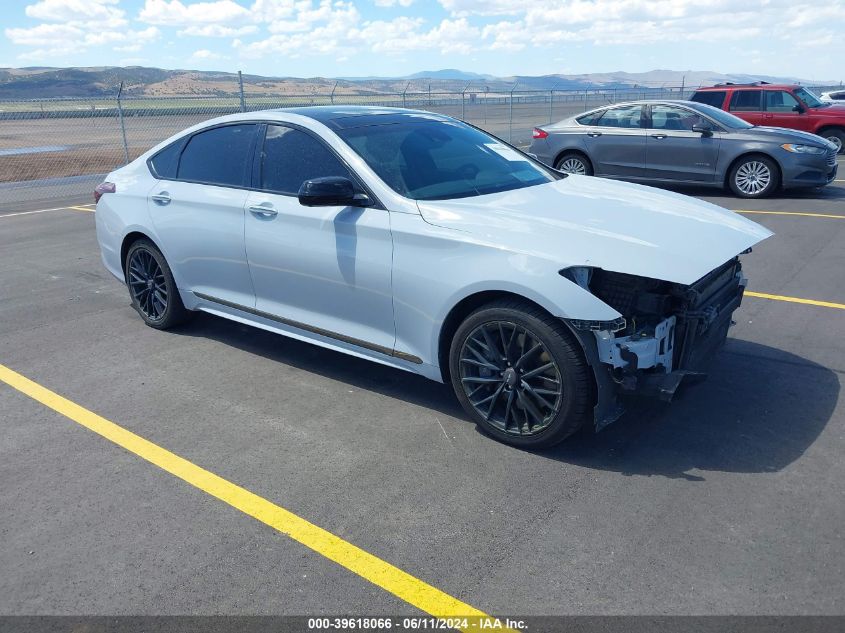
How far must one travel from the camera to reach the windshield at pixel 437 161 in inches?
173

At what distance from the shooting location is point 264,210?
4781mm

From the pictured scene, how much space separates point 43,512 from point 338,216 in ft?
Answer: 7.18

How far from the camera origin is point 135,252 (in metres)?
5.91

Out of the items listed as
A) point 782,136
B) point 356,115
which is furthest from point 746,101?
point 356,115

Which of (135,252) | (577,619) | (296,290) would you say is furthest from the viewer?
(135,252)

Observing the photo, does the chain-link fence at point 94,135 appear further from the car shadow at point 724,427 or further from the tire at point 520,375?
the car shadow at point 724,427

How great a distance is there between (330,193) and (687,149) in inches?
365

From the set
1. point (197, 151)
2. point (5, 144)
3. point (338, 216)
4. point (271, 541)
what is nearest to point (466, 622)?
point (271, 541)

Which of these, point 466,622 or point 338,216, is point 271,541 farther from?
point 338,216

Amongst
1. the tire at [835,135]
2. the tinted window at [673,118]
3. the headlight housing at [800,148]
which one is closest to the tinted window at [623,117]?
the tinted window at [673,118]

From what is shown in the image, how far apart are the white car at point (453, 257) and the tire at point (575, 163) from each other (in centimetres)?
791

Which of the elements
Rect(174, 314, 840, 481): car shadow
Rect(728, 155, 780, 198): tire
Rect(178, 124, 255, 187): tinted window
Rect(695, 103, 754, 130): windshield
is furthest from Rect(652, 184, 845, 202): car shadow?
Rect(178, 124, 255, 187): tinted window

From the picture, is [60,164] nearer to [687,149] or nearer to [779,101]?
[687,149]

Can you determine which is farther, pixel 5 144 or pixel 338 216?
pixel 5 144
